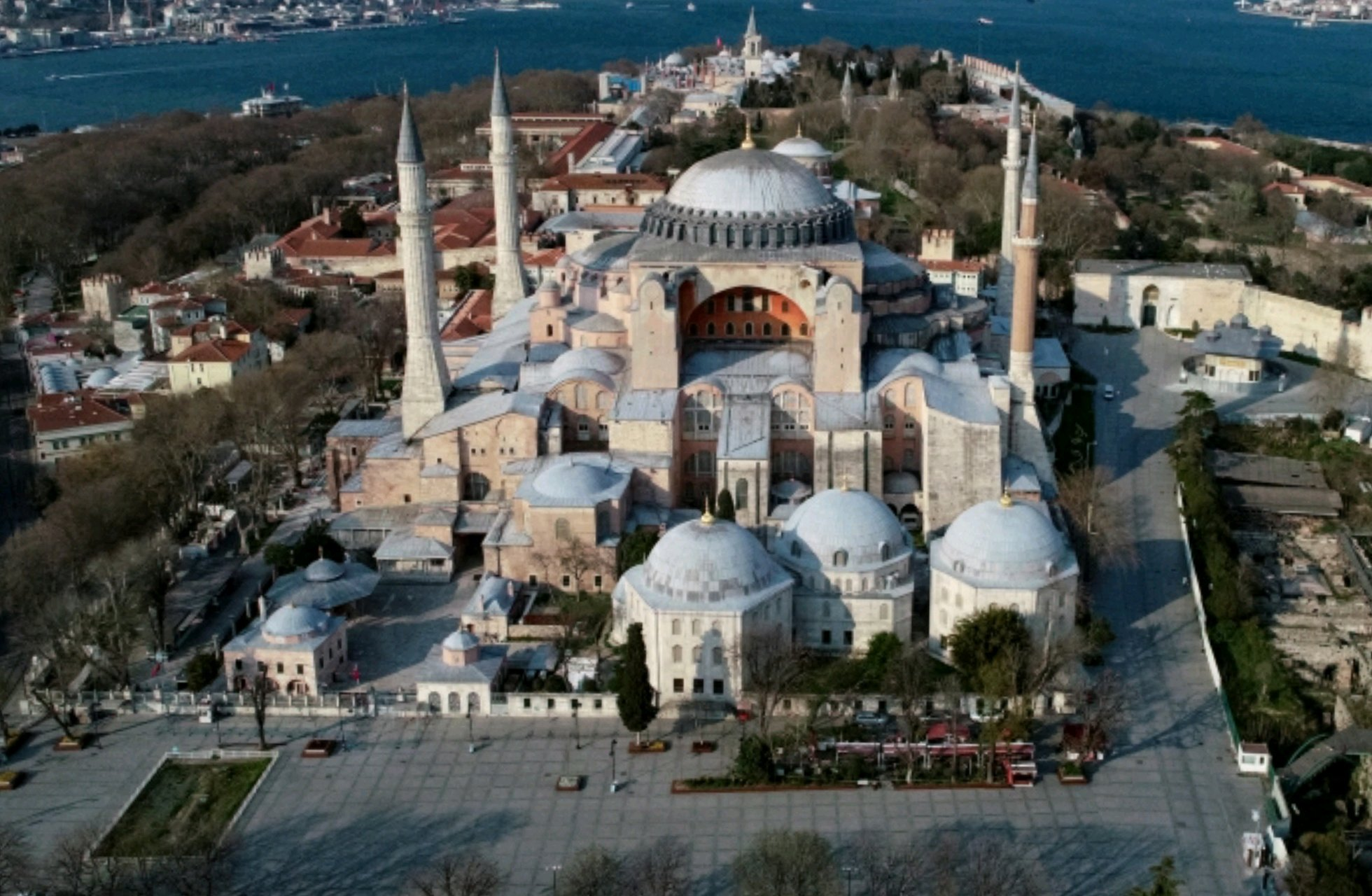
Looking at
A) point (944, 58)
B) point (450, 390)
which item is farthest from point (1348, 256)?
point (944, 58)

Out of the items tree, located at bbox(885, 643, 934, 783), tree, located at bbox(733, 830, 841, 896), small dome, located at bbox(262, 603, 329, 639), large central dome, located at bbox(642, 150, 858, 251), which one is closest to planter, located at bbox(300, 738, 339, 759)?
small dome, located at bbox(262, 603, 329, 639)

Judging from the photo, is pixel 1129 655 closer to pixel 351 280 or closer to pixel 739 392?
pixel 739 392

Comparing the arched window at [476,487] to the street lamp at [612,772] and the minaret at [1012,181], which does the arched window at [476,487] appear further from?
the minaret at [1012,181]

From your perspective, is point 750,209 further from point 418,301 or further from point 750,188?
point 418,301

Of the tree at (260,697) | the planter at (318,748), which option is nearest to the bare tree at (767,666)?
the planter at (318,748)

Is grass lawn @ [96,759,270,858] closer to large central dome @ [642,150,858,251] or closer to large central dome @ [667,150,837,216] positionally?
large central dome @ [642,150,858,251]

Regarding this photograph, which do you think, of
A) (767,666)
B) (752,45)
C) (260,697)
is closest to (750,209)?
(767,666)

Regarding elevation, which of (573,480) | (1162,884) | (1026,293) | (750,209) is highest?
(750,209)
